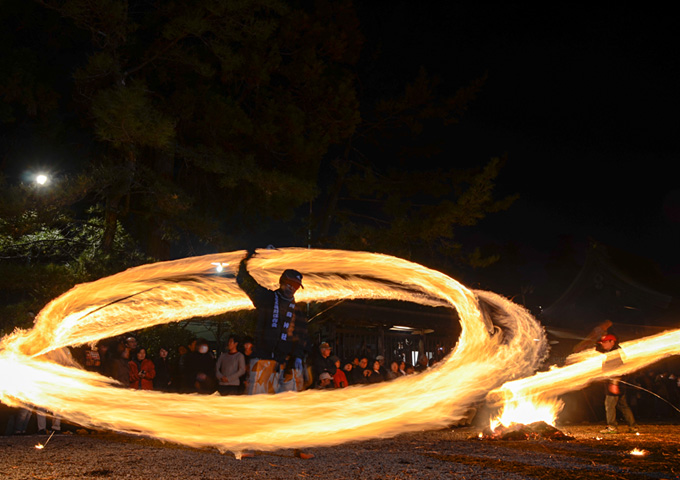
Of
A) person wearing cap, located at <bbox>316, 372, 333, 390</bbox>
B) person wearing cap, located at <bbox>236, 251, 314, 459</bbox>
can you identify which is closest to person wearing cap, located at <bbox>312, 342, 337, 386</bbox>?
person wearing cap, located at <bbox>316, 372, 333, 390</bbox>

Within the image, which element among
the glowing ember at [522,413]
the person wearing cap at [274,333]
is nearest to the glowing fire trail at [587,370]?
the glowing ember at [522,413]

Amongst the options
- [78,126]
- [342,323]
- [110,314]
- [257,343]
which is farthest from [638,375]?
[78,126]

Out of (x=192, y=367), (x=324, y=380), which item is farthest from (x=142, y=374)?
(x=324, y=380)

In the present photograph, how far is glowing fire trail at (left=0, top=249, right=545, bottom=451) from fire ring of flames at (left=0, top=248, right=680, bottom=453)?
13mm

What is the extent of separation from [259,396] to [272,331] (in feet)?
3.93

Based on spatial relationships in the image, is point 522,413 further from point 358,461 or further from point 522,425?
point 358,461

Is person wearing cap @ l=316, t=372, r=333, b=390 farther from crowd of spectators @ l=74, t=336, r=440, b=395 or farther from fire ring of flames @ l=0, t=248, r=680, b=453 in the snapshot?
fire ring of flames @ l=0, t=248, r=680, b=453

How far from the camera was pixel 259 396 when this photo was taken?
227 inches

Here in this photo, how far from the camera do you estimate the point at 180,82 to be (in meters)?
15.1

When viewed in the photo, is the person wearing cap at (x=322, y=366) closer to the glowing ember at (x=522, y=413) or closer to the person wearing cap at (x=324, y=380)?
the person wearing cap at (x=324, y=380)

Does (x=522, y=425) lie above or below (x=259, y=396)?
below

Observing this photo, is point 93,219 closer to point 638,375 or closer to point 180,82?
point 180,82

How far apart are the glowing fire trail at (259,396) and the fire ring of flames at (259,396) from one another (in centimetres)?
1

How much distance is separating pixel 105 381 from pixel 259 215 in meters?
14.6
